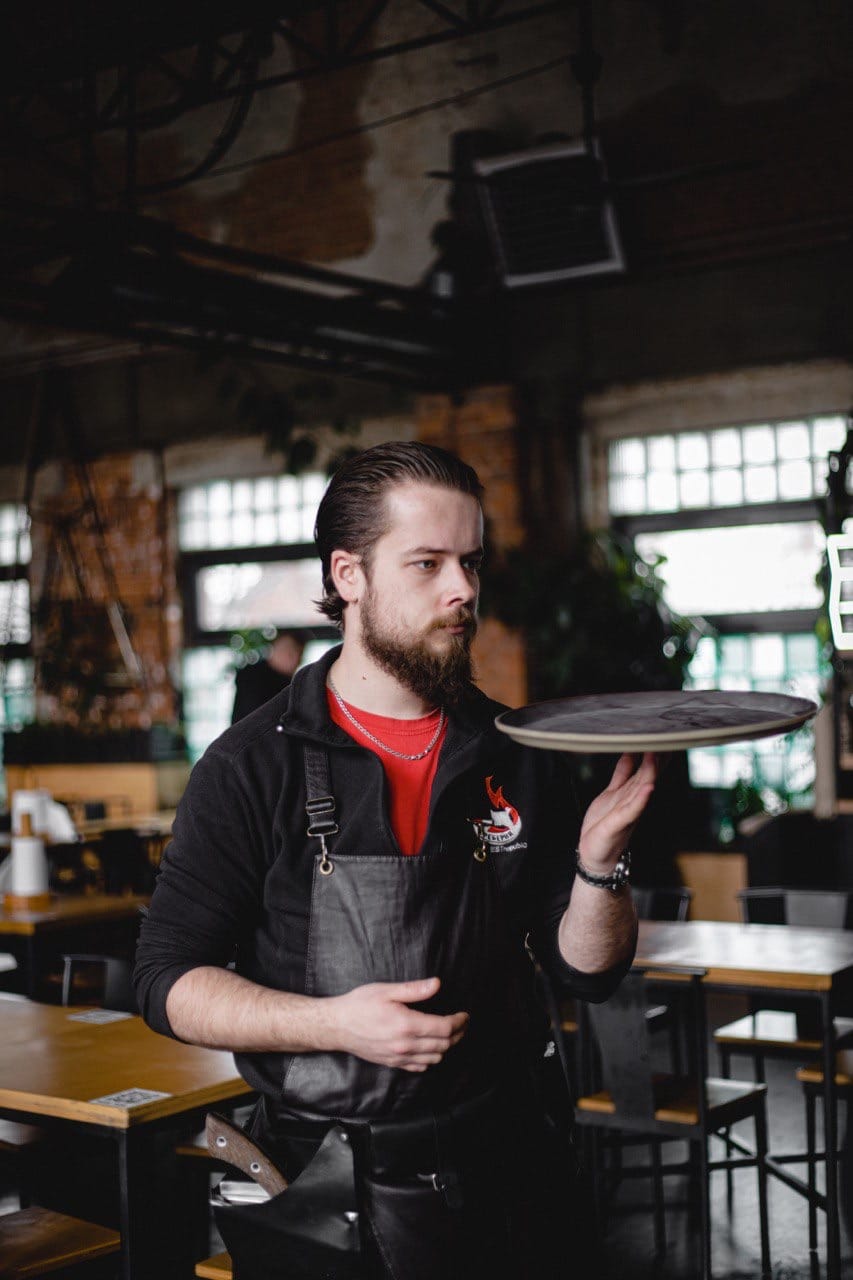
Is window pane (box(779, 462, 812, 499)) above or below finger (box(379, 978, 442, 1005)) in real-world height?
above


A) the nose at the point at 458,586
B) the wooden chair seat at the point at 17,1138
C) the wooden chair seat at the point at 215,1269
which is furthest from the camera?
the wooden chair seat at the point at 17,1138

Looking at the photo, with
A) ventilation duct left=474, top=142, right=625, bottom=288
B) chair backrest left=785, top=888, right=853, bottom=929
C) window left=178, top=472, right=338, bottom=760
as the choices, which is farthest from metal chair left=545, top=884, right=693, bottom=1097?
window left=178, top=472, right=338, bottom=760

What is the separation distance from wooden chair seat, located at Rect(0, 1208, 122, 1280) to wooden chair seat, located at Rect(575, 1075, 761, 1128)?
1558 mm

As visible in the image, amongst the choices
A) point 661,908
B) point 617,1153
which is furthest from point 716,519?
point 617,1153

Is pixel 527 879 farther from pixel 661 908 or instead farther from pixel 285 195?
pixel 285 195

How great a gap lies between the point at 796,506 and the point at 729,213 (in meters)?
1.59

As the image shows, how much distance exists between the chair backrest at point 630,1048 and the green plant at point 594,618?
3810mm

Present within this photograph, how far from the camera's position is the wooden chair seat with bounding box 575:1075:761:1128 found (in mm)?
3922

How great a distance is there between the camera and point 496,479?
850 cm

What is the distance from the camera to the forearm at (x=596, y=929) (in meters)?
1.88

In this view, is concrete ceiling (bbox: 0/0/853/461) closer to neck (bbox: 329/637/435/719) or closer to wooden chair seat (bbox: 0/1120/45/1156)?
wooden chair seat (bbox: 0/1120/45/1156)

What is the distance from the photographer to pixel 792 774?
8062 millimetres

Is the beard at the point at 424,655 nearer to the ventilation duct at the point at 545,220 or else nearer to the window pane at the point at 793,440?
the ventilation duct at the point at 545,220

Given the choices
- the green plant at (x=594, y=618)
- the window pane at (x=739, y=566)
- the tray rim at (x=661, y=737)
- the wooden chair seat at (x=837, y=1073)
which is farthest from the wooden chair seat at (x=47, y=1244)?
the window pane at (x=739, y=566)
